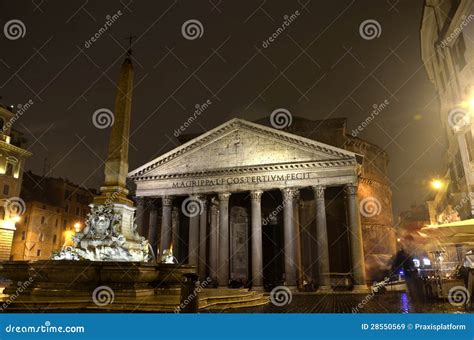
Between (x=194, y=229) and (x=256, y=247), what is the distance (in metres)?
4.69

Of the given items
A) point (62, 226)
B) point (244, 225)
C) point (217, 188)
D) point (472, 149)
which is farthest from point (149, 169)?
point (62, 226)

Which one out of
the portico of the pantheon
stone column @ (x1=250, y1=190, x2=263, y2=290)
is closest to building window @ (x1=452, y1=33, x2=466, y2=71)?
the portico of the pantheon

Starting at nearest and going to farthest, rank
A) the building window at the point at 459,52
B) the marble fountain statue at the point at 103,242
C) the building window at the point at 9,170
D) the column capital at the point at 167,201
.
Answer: the marble fountain statue at the point at 103,242, the building window at the point at 459,52, the column capital at the point at 167,201, the building window at the point at 9,170

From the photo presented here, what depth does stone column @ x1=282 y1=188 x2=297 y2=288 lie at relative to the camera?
22578 millimetres

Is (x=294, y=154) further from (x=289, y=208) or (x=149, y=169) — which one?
(x=149, y=169)

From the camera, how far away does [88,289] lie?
8109mm

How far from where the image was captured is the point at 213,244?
26047 millimetres

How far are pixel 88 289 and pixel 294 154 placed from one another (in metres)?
18.5

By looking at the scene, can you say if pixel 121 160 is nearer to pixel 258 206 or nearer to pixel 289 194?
pixel 258 206

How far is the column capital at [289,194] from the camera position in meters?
24.0

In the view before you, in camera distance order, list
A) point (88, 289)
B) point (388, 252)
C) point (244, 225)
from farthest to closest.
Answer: point (388, 252) < point (244, 225) < point (88, 289)

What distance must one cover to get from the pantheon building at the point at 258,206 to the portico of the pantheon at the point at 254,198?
7cm

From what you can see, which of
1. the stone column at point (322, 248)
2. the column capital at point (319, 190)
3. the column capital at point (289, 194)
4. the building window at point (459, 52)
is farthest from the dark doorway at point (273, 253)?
the building window at point (459, 52)

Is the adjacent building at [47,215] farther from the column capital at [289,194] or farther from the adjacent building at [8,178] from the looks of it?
the column capital at [289,194]
